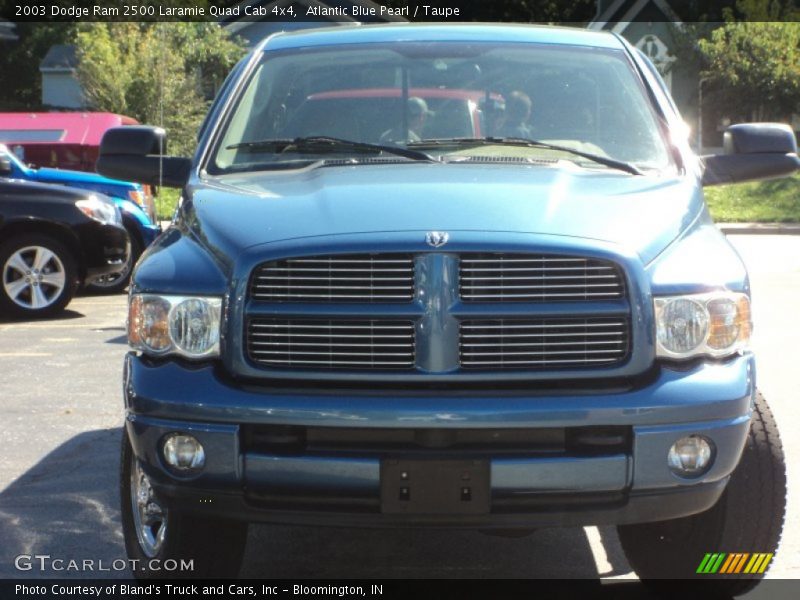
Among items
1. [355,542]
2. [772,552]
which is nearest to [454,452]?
[772,552]

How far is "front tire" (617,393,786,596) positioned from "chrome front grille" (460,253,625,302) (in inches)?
31.1

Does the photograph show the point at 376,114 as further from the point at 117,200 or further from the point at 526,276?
the point at 117,200

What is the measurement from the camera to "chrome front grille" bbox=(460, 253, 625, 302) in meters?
4.10

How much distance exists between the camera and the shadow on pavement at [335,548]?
509cm

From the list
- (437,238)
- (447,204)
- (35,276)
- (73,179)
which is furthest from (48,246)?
(437,238)

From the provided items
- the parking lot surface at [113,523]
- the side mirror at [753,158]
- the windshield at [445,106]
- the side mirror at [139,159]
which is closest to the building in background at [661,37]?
the parking lot surface at [113,523]

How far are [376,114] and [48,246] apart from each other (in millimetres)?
7962

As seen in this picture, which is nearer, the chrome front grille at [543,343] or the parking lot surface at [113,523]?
the chrome front grille at [543,343]

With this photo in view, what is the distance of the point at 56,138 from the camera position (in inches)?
760

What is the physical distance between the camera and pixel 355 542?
5492 millimetres

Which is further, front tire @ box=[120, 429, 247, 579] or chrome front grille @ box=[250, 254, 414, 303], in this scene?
front tire @ box=[120, 429, 247, 579]

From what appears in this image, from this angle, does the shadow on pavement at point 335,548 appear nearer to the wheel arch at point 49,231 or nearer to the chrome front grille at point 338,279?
the chrome front grille at point 338,279

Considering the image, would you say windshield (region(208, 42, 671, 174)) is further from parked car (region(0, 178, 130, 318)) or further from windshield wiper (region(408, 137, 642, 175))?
parked car (region(0, 178, 130, 318))

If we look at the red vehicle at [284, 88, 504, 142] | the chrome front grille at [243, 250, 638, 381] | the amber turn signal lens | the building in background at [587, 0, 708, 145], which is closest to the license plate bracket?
the chrome front grille at [243, 250, 638, 381]
